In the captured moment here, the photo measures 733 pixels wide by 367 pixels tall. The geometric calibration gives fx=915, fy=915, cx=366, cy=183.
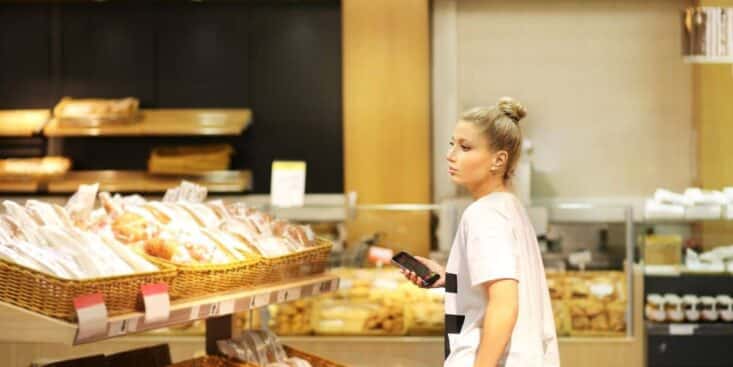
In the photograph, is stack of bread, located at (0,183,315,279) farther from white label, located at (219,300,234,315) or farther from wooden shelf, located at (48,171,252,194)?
wooden shelf, located at (48,171,252,194)

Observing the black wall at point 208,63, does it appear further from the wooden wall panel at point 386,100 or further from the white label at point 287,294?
the white label at point 287,294

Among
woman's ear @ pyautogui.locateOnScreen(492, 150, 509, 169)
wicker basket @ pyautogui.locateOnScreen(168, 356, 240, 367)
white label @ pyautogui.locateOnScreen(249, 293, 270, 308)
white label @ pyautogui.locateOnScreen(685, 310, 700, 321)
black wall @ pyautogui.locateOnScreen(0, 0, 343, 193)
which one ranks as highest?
black wall @ pyautogui.locateOnScreen(0, 0, 343, 193)

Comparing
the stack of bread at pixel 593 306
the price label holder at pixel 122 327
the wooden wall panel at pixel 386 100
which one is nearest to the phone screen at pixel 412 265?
the price label holder at pixel 122 327

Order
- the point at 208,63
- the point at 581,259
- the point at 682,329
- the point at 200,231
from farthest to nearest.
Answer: the point at 208,63 < the point at 581,259 < the point at 682,329 < the point at 200,231

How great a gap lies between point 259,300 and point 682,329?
2.45 m

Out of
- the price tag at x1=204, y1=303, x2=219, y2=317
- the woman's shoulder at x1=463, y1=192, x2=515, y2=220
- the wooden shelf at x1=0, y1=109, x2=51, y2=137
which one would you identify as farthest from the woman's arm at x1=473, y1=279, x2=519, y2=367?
the wooden shelf at x1=0, y1=109, x2=51, y2=137

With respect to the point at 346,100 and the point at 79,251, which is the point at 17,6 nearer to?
the point at 346,100

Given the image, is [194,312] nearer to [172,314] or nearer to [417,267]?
[172,314]

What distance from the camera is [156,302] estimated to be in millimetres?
2225

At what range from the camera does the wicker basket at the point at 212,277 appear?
2377mm

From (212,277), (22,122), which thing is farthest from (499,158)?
(22,122)

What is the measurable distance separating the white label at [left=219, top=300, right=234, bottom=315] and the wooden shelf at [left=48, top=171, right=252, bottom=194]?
3.31 m

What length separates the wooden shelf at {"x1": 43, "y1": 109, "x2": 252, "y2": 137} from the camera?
18.9ft

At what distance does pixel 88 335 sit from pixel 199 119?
388 centimetres
